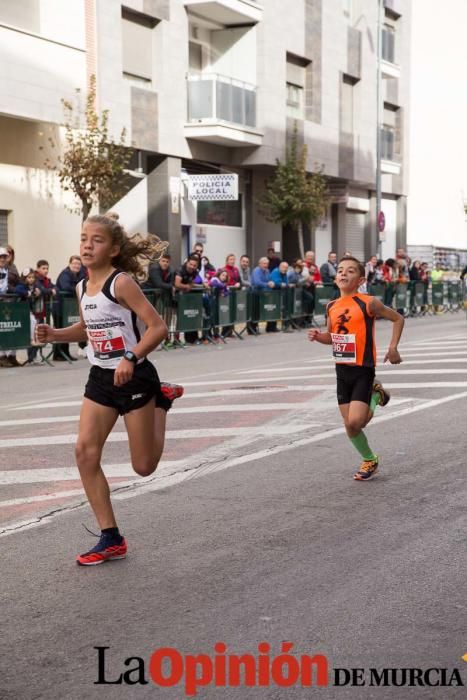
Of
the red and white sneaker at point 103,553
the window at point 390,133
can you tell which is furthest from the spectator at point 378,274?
the red and white sneaker at point 103,553

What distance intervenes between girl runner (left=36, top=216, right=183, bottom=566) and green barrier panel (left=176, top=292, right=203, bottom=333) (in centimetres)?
1444

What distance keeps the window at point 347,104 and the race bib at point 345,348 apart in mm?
33687

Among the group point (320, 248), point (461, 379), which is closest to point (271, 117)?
point (320, 248)

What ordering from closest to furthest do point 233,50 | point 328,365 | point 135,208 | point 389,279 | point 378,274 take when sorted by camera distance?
1. point 328,365
2. point 135,208
3. point 378,274
4. point 389,279
5. point 233,50

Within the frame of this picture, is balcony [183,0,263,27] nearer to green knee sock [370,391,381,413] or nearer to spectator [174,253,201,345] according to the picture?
spectator [174,253,201,345]

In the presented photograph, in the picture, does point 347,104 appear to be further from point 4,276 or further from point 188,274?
point 4,276

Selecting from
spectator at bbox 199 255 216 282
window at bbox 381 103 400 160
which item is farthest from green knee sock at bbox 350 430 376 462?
window at bbox 381 103 400 160

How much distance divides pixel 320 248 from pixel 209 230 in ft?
28.6

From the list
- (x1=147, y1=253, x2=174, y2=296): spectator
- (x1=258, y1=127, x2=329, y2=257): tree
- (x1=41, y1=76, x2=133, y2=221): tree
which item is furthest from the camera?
(x1=258, y1=127, x2=329, y2=257): tree

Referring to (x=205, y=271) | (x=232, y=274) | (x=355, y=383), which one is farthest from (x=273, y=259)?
(x=355, y=383)

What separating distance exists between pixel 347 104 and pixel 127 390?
37.3m

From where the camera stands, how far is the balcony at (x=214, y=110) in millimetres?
30406

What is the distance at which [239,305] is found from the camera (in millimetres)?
22391

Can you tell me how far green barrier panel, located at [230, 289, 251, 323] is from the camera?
870 inches
